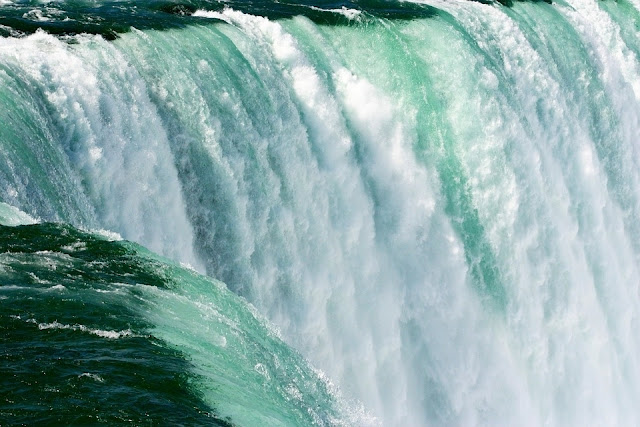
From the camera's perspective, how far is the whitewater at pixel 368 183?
1184cm

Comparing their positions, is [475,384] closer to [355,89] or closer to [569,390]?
[569,390]

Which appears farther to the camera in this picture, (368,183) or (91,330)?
(368,183)

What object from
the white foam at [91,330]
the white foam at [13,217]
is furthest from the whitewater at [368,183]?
the white foam at [91,330]

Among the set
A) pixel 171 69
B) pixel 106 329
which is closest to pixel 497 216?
pixel 171 69

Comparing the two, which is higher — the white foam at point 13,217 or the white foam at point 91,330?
the white foam at point 91,330

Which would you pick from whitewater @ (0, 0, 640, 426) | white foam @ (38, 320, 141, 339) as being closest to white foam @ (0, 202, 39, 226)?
whitewater @ (0, 0, 640, 426)

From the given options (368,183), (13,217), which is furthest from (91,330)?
Answer: (368,183)

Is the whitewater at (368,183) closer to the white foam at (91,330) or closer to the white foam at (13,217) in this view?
the white foam at (13,217)

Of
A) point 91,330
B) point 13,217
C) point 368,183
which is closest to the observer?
point 91,330

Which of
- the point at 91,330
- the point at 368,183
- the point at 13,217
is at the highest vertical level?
the point at 91,330

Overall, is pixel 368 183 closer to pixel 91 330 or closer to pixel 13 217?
pixel 13 217

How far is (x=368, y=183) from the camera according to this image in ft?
49.7

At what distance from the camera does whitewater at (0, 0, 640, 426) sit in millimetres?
11836

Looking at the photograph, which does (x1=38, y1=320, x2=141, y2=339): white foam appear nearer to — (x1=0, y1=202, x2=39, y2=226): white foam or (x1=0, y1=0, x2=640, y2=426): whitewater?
(x1=0, y1=0, x2=640, y2=426): whitewater
